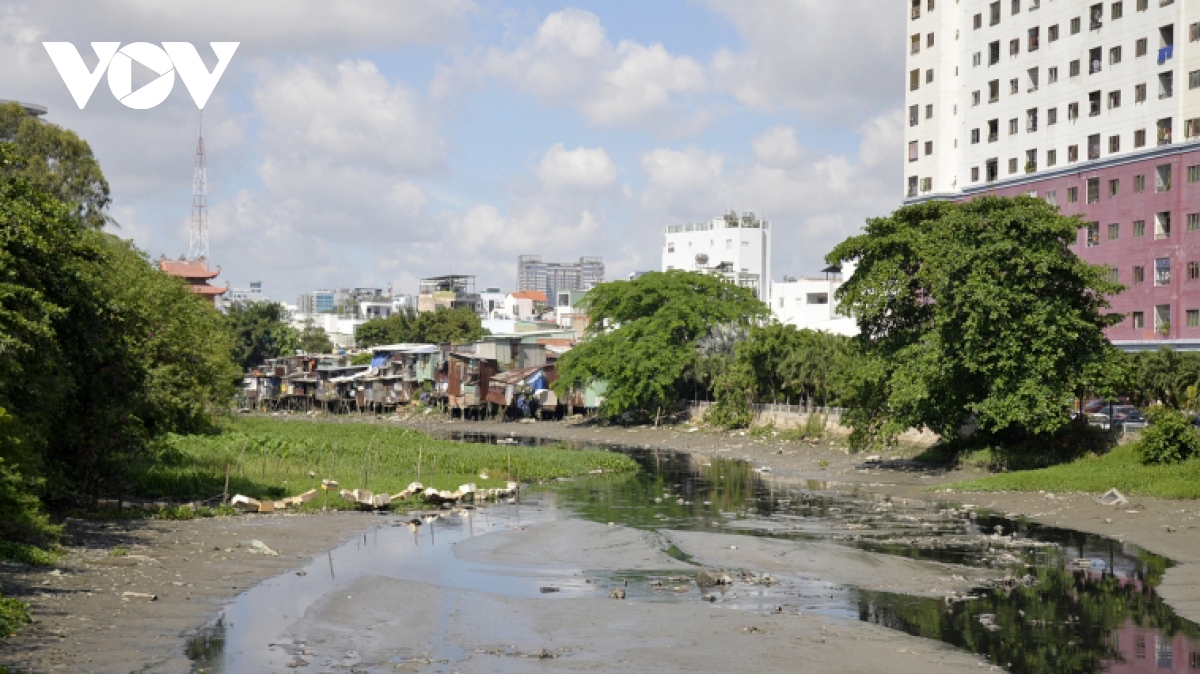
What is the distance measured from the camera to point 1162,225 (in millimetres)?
57719

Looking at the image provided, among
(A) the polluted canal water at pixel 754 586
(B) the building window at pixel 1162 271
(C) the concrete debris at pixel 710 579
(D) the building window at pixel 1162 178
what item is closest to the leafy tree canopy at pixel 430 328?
(B) the building window at pixel 1162 271

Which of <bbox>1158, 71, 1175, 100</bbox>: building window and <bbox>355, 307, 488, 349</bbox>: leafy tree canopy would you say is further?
<bbox>355, 307, 488, 349</bbox>: leafy tree canopy

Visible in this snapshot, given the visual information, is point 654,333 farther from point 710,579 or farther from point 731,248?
point 710,579

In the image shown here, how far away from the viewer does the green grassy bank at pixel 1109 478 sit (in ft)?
A: 118

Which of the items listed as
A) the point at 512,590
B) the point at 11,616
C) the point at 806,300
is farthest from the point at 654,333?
the point at 11,616

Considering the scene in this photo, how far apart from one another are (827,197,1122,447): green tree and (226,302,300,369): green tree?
322 feet

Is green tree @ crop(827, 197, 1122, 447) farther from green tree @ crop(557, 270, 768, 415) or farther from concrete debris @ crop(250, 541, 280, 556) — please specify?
green tree @ crop(557, 270, 768, 415)

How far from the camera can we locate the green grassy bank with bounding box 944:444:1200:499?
35.9 m

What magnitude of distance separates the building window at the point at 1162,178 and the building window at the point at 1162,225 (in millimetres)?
1209

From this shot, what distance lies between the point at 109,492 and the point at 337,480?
10.5 m

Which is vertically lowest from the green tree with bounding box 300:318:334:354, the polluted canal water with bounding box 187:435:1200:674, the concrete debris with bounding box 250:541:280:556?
the polluted canal water with bounding box 187:435:1200:674

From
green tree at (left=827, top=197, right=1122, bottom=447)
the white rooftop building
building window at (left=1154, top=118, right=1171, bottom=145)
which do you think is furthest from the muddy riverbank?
the white rooftop building

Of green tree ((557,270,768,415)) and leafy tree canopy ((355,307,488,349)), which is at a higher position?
leafy tree canopy ((355,307,488,349))

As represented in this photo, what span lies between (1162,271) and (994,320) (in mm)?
21705
